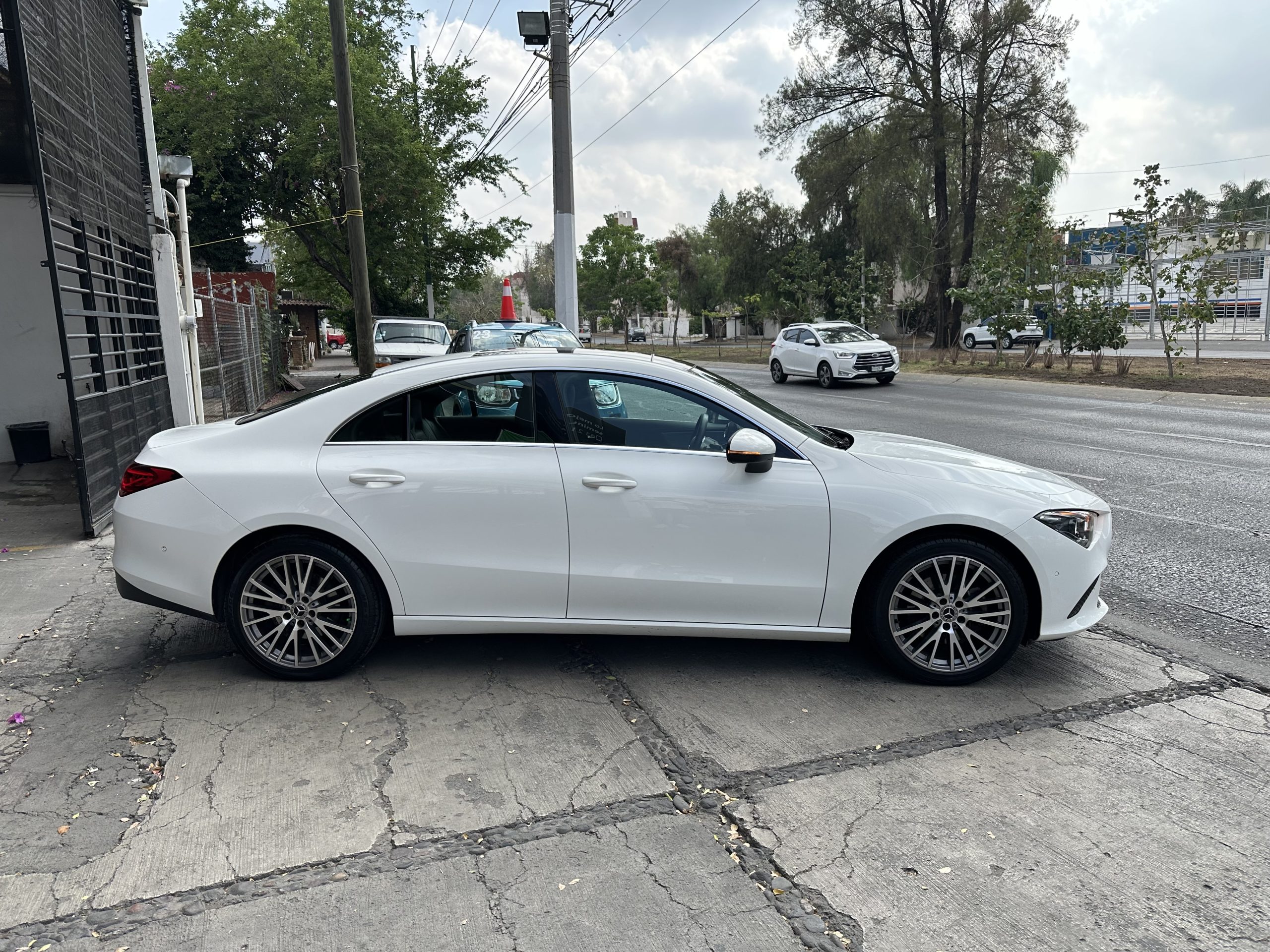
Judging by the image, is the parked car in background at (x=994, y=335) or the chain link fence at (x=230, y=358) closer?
the chain link fence at (x=230, y=358)

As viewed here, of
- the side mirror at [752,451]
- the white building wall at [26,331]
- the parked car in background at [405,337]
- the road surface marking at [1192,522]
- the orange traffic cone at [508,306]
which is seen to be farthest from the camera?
the parked car in background at [405,337]

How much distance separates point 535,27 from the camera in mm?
15680

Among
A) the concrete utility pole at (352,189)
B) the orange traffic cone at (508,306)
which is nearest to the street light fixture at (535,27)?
the concrete utility pole at (352,189)

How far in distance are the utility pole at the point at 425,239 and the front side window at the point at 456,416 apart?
1033 inches

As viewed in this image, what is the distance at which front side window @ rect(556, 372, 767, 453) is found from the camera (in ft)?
13.8

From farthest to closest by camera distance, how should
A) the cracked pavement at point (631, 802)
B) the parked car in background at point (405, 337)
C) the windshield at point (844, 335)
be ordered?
1. the windshield at point (844, 335)
2. the parked car in background at point (405, 337)
3. the cracked pavement at point (631, 802)

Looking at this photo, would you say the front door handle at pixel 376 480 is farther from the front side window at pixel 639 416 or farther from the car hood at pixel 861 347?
the car hood at pixel 861 347

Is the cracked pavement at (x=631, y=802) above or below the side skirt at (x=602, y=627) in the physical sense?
below

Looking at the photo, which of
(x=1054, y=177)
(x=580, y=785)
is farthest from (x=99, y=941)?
(x=1054, y=177)

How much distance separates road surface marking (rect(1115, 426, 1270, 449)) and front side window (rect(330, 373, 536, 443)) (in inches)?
435

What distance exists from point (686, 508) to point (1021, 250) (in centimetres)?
2350

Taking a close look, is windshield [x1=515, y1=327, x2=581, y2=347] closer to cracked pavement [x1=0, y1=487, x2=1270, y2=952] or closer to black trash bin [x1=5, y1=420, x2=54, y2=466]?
black trash bin [x1=5, y1=420, x2=54, y2=466]

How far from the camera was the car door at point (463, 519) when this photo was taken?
407 centimetres

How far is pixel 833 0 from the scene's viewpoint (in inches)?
1330
